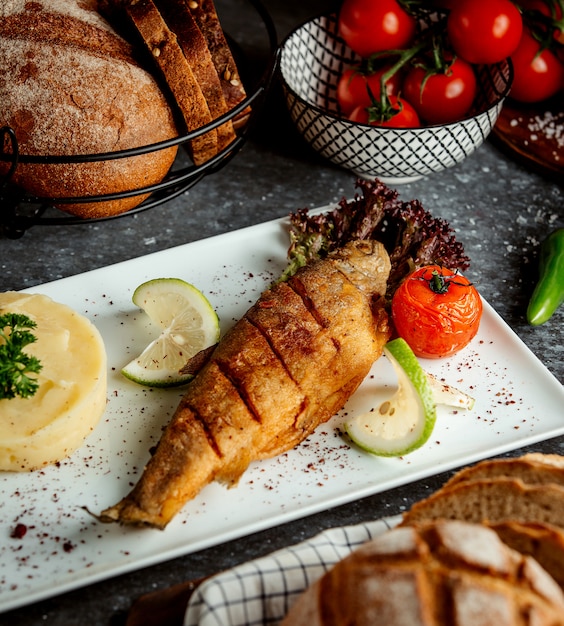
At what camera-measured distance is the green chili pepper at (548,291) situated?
3.41m

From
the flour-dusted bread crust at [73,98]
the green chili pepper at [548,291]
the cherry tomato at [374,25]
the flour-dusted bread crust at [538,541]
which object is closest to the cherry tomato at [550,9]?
the cherry tomato at [374,25]

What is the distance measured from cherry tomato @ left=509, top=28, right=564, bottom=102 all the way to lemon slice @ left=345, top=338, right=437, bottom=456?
94.6 inches

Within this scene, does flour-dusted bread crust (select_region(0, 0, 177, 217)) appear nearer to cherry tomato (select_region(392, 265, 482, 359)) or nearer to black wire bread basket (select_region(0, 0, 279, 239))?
black wire bread basket (select_region(0, 0, 279, 239))

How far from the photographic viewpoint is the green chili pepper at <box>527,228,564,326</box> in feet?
11.2

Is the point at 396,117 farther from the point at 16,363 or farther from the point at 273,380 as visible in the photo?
the point at 16,363

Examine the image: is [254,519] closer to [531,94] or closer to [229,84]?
[229,84]

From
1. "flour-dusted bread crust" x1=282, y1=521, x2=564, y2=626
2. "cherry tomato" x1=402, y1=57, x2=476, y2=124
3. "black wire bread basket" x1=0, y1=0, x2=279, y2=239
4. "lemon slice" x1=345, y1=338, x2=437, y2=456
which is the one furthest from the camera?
"cherry tomato" x1=402, y1=57, x2=476, y2=124

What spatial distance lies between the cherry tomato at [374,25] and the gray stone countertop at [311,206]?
2.12ft

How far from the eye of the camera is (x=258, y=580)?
2.18 metres

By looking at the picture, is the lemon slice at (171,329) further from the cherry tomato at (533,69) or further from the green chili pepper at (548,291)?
the cherry tomato at (533,69)

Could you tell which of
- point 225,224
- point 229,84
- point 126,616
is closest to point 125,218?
point 225,224

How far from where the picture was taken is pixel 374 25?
409cm

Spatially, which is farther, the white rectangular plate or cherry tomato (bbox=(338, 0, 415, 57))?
cherry tomato (bbox=(338, 0, 415, 57))

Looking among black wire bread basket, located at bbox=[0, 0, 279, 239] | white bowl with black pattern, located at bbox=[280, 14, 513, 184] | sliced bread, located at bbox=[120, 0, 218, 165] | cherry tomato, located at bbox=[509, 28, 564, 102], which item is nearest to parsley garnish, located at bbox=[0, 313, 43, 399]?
black wire bread basket, located at bbox=[0, 0, 279, 239]
